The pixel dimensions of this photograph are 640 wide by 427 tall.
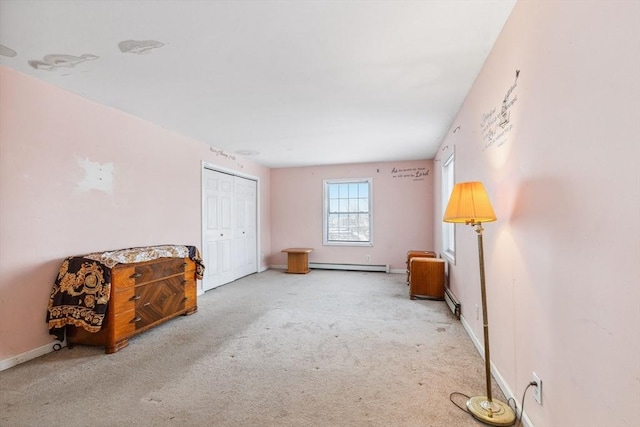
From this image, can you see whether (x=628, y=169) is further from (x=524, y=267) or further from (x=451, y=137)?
(x=451, y=137)

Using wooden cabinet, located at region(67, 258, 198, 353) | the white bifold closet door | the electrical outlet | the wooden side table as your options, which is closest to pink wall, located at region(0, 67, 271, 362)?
wooden cabinet, located at region(67, 258, 198, 353)

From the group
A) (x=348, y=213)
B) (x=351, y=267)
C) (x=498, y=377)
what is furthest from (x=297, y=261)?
(x=498, y=377)

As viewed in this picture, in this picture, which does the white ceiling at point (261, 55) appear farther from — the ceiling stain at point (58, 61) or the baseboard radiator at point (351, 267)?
the baseboard radiator at point (351, 267)

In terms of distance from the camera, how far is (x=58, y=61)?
2.27 m

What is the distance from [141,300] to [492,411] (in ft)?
10.1

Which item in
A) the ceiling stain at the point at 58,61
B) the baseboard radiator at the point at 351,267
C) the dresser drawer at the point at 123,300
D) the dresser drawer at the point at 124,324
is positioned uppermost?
the ceiling stain at the point at 58,61

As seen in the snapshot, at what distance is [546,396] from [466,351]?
1.23 m

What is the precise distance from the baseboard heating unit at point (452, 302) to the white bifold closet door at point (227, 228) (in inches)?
143

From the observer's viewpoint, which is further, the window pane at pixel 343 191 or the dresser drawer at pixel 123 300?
the window pane at pixel 343 191

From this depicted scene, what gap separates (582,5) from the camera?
1.07m

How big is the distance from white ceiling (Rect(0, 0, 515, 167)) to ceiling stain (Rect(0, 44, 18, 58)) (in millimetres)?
12

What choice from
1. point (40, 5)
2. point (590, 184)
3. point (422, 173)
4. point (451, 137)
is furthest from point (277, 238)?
point (590, 184)

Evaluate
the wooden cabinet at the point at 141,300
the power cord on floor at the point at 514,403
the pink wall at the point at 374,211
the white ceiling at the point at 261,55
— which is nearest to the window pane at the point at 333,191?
the pink wall at the point at 374,211

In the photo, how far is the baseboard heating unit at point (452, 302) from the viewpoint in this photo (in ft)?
10.9
